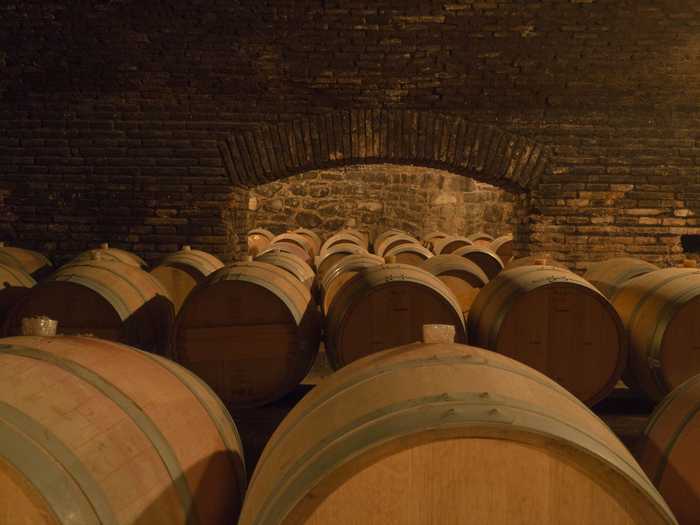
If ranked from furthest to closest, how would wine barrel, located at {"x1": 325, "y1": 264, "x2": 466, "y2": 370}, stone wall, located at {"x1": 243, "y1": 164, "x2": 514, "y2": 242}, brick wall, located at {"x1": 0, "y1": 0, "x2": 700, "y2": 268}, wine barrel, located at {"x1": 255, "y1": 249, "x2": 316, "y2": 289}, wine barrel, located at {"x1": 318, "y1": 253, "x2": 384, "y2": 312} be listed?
stone wall, located at {"x1": 243, "y1": 164, "x2": 514, "y2": 242}, brick wall, located at {"x1": 0, "y1": 0, "x2": 700, "y2": 268}, wine barrel, located at {"x1": 255, "y1": 249, "x2": 316, "y2": 289}, wine barrel, located at {"x1": 318, "y1": 253, "x2": 384, "y2": 312}, wine barrel, located at {"x1": 325, "y1": 264, "x2": 466, "y2": 370}

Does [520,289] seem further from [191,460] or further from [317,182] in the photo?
[317,182]

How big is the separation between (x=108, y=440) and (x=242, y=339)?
2.50 metres

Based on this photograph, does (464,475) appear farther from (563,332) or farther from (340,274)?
Result: (340,274)

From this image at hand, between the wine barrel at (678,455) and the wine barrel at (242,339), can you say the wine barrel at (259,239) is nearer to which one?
the wine barrel at (242,339)

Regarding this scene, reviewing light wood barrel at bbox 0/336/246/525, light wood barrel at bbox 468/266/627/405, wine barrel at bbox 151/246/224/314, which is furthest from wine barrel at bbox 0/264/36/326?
light wood barrel at bbox 468/266/627/405

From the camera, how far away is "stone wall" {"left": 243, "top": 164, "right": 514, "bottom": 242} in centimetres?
1304

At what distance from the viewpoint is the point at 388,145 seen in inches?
291

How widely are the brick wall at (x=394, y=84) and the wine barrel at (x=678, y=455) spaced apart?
569 cm

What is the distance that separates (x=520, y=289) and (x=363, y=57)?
4242mm

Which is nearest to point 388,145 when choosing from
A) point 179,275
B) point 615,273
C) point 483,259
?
point 483,259

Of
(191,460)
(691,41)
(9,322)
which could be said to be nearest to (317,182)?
(691,41)

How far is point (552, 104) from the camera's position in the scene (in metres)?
7.38

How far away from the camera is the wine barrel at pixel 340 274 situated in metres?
5.17

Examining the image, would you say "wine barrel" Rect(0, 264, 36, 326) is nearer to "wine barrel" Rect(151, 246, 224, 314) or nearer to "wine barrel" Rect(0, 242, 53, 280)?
"wine barrel" Rect(151, 246, 224, 314)
